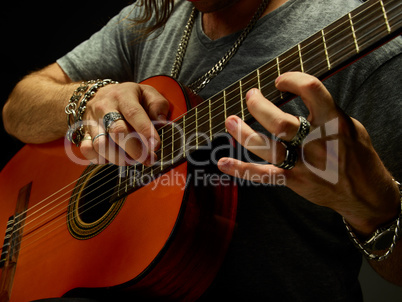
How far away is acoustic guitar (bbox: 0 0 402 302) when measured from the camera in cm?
51

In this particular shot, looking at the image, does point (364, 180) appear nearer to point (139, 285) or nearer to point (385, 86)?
point (385, 86)

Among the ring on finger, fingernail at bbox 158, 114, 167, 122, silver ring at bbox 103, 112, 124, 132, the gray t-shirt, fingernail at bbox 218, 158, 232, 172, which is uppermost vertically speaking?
silver ring at bbox 103, 112, 124, 132

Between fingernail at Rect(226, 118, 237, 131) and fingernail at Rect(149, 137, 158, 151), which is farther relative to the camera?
fingernail at Rect(149, 137, 158, 151)

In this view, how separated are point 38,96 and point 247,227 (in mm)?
781

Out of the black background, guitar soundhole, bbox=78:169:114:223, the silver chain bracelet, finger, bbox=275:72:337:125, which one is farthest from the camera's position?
the black background

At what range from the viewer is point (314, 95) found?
45 centimetres

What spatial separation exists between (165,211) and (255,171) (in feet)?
0.75

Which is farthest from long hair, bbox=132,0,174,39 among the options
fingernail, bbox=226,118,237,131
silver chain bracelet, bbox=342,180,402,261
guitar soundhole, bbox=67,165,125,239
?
silver chain bracelet, bbox=342,180,402,261

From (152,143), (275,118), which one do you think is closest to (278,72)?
(275,118)

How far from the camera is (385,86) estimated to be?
672 millimetres

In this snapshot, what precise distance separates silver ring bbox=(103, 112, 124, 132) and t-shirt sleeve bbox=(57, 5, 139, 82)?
0.55 metres

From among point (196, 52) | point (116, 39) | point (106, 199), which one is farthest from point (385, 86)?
point (116, 39)

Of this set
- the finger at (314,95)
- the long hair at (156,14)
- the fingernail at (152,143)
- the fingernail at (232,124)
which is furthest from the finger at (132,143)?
the long hair at (156,14)

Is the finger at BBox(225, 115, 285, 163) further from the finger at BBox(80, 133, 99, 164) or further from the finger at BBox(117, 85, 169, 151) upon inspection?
the finger at BBox(80, 133, 99, 164)
